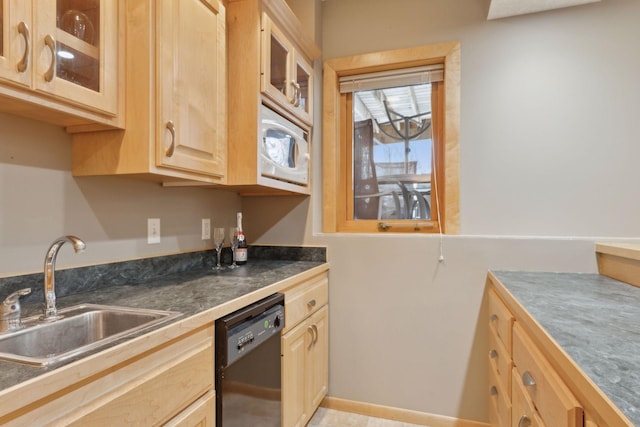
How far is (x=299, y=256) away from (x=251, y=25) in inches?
51.5

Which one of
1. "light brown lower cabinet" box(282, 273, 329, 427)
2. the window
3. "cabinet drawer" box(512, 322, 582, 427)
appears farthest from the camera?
the window

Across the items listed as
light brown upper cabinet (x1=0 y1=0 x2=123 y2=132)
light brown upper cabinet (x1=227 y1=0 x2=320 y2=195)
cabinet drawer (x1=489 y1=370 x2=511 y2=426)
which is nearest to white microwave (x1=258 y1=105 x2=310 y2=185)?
light brown upper cabinet (x1=227 y1=0 x2=320 y2=195)

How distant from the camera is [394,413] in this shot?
78.4 inches

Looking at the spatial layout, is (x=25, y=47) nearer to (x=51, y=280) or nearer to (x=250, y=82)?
(x=51, y=280)

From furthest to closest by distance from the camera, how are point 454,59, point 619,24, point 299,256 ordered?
point 299,256
point 454,59
point 619,24

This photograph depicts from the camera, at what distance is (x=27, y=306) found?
107 cm

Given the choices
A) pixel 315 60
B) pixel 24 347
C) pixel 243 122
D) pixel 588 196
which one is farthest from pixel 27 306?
pixel 588 196

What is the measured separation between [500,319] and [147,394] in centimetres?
135

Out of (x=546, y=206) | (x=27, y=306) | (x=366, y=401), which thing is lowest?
(x=366, y=401)

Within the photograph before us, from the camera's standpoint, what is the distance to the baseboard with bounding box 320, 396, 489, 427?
190 cm

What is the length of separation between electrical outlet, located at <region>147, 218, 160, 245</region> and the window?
3.42 ft

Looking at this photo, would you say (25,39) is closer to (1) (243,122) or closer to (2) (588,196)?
(1) (243,122)

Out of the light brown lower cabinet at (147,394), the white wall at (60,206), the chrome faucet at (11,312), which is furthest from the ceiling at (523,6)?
the chrome faucet at (11,312)

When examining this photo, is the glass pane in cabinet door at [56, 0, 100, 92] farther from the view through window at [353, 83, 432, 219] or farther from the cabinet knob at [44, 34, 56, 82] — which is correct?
the view through window at [353, 83, 432, 219]
